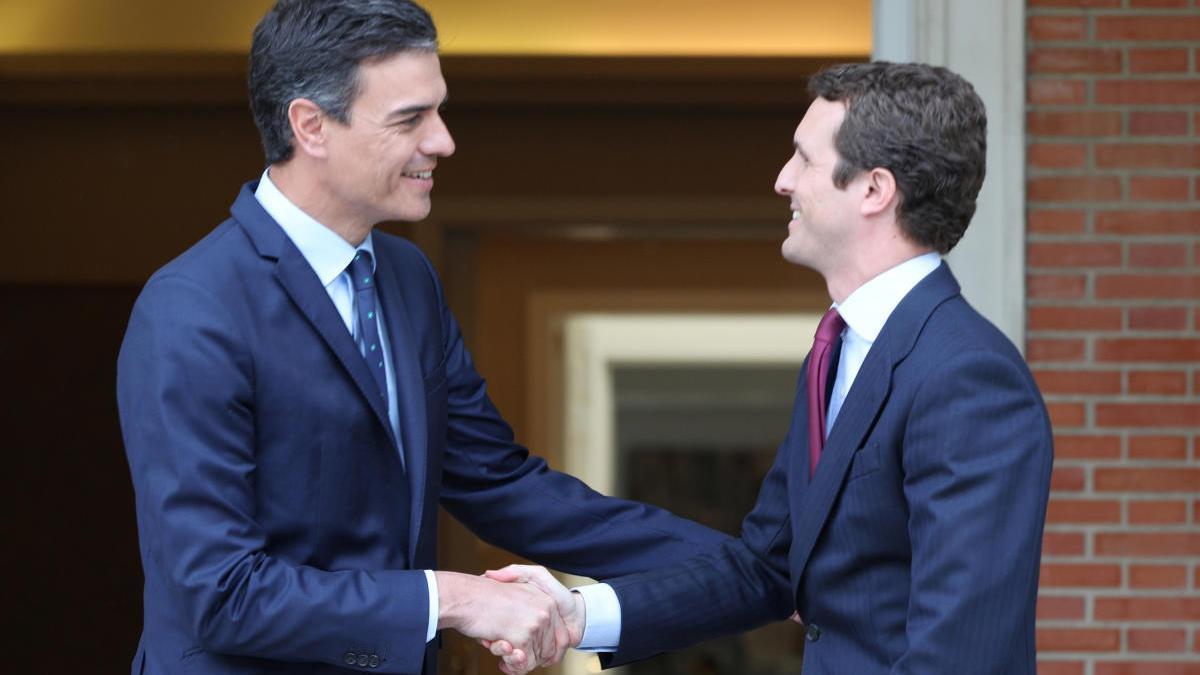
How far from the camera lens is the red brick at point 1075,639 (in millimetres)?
3727

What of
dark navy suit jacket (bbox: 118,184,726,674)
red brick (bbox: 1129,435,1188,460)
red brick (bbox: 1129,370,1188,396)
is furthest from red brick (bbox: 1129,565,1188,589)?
dark navy suit jacket (bbox: 118,184,726,674)

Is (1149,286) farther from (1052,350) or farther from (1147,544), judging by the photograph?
(1147,544)

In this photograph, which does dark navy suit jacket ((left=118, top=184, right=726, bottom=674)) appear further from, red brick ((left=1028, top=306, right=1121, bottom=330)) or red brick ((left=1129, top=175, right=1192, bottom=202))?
red brick ((left=1129, top=175, right=1192, bottom=202))

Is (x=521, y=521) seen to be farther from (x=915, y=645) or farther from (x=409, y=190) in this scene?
(x=915, y=645)

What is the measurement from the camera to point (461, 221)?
615 centimetres

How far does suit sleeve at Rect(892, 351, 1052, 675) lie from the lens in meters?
2.11

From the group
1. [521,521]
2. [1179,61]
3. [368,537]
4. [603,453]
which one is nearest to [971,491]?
[368,537]

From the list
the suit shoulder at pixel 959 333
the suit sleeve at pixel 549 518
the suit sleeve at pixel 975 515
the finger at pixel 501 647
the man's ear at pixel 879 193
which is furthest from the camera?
the suit sleeve at pixel 549 518

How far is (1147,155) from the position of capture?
12.3 feet

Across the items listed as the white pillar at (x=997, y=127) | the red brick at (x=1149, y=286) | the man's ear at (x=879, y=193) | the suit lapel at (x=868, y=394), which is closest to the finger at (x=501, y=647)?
the suit lapel at (x=868, y=394)

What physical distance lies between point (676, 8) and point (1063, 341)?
259 centimetres

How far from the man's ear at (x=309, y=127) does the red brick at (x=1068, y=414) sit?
72.6 inches

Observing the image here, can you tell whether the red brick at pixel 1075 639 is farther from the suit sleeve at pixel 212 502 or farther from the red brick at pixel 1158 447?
the suit sleeve at pixel 212 502

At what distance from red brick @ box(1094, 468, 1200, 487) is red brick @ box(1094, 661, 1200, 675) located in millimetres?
357
